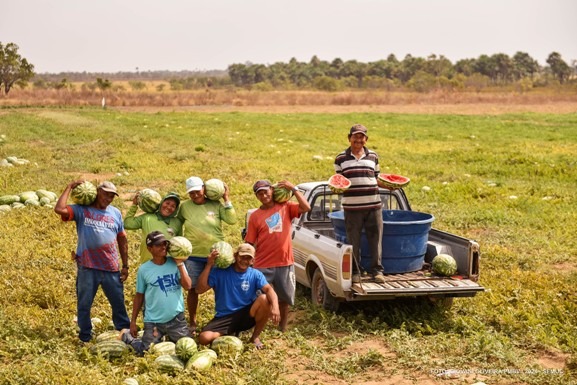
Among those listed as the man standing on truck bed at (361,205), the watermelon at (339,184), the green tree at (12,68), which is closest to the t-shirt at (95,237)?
the watermelon at (339,184)

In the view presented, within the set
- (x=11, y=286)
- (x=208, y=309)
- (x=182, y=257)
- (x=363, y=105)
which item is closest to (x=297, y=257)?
(x=208, y=309)

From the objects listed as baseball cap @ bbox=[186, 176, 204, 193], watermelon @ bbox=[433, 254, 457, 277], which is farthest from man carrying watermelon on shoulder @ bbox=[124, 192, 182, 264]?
watermelon @ bbox=[433, 254, 457, 277]

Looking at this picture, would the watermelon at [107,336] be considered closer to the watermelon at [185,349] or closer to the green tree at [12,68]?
the watermelon at [185,349]

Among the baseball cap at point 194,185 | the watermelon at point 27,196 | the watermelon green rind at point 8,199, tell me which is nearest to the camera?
the baseball cap at point 194,185

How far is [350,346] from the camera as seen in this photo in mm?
7586

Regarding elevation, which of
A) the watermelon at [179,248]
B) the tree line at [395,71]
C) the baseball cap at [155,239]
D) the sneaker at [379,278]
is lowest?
the sneaker at [379,278]

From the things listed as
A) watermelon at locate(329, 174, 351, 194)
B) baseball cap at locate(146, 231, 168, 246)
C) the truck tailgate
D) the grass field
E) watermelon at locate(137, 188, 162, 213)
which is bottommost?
the grass field

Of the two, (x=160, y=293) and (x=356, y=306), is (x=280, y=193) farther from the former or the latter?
(x=356, y=306)

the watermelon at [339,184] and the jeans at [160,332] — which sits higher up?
the watermelon at [339,184]

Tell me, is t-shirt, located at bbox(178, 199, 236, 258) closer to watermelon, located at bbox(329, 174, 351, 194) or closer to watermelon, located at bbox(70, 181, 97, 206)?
watermelon, located at bbox(70, 181, 97, 206)

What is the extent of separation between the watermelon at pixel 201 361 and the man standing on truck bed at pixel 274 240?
128 centimetres

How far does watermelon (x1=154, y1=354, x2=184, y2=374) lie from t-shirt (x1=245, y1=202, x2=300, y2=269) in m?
1.60

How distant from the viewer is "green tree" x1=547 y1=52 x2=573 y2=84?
12294 centimetres

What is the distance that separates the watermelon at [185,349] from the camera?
6.60 metres
